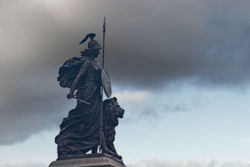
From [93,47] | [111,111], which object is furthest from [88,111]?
[93,47]

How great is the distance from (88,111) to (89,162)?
5.11 meters

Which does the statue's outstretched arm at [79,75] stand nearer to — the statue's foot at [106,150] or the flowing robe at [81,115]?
the flowing robe at [81,115]

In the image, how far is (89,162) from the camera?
84.4 metres

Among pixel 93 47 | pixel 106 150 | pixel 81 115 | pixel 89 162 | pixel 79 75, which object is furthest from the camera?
pixel 93 47

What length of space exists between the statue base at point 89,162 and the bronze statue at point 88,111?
2.78ft

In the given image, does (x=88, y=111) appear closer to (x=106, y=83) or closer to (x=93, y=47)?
(x=106, y=83)

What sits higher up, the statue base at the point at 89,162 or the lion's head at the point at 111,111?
the lion's head at the point at 111,111

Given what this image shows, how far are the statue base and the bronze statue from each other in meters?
0.85

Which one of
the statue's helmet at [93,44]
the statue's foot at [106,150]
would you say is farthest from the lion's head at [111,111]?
the statue's helmet at [93,44]

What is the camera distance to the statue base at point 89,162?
8412cm

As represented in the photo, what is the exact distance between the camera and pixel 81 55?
3506 inches

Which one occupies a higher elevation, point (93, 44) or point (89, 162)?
point (93, 44)

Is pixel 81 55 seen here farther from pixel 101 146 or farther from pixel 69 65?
pixel 101 146

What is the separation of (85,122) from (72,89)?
3.15 m
